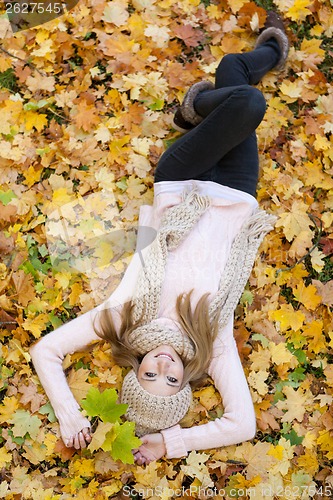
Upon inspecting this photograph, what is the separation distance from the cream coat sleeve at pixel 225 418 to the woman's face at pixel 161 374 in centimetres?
32

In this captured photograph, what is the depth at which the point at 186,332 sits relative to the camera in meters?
3.27

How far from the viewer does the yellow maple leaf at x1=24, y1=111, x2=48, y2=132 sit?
13.1 ft

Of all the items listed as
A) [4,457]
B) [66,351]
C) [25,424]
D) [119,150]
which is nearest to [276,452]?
[66,351]

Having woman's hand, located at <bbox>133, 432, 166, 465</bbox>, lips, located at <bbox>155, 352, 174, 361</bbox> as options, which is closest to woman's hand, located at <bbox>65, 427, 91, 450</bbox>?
woman's hand, located at <bbox>133, 432, 166, 465</bbox>

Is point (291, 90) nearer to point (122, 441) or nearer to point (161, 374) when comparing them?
point (161, 374)

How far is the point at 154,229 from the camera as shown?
11.9ft

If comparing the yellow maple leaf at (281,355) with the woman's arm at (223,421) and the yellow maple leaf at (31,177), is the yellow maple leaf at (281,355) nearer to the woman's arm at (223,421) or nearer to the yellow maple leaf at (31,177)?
the woman's arm at (223,421)

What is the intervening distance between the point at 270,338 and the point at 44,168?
1953mm

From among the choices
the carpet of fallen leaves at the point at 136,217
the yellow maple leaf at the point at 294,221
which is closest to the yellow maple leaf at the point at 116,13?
the carpet of fallen leaves at the point at 136,217

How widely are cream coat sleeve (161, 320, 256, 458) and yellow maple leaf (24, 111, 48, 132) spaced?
1.97 meters

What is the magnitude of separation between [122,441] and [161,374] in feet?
1.42

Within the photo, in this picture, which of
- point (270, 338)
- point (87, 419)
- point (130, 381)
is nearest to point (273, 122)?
point (270, 338)

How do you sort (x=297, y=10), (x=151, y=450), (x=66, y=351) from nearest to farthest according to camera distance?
(x=151, y=450) → (x=66, y=351) → (x=297, y=10)

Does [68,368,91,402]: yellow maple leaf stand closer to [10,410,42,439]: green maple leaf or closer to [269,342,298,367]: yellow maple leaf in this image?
[10,410,42,439]: green maple leaf
